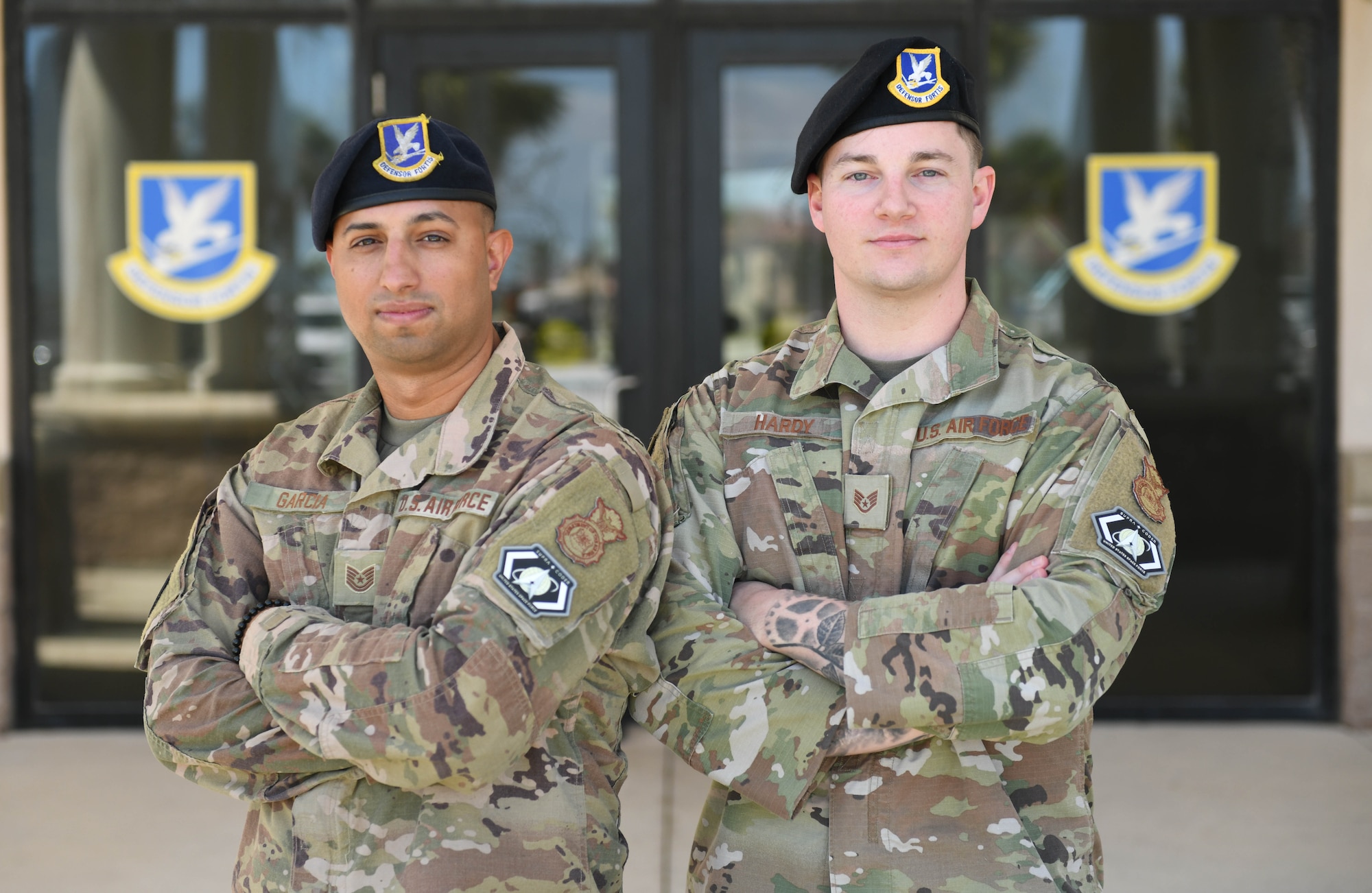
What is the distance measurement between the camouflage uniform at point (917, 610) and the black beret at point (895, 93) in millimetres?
312

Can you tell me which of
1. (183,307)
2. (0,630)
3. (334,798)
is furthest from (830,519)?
(0,630)

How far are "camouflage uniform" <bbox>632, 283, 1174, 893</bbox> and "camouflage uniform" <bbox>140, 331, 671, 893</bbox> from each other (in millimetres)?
136

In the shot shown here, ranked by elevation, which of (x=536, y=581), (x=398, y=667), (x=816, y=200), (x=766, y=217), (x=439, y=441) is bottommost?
(x=398, y=667)

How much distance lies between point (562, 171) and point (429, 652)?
303 cm

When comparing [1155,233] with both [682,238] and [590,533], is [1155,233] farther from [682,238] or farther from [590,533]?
[590,533]

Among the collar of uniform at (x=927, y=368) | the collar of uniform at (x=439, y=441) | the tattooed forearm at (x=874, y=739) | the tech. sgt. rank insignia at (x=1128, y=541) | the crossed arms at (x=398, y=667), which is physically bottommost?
the tattooed forearm at (x=874, y=739)

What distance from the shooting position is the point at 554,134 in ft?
14.9

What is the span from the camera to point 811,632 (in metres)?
1.87

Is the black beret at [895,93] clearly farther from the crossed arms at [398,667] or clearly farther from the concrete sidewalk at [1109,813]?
the concrete sidewalk at [1109,813]

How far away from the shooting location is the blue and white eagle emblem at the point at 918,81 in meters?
1.97

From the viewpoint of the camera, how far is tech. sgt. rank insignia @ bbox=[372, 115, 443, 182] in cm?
207

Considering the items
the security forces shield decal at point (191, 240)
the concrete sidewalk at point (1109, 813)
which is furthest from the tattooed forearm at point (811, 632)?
the security forces shield decal at point (191, 240)

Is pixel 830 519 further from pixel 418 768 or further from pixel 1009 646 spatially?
pixel 418 768

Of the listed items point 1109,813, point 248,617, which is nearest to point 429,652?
point 248,617
